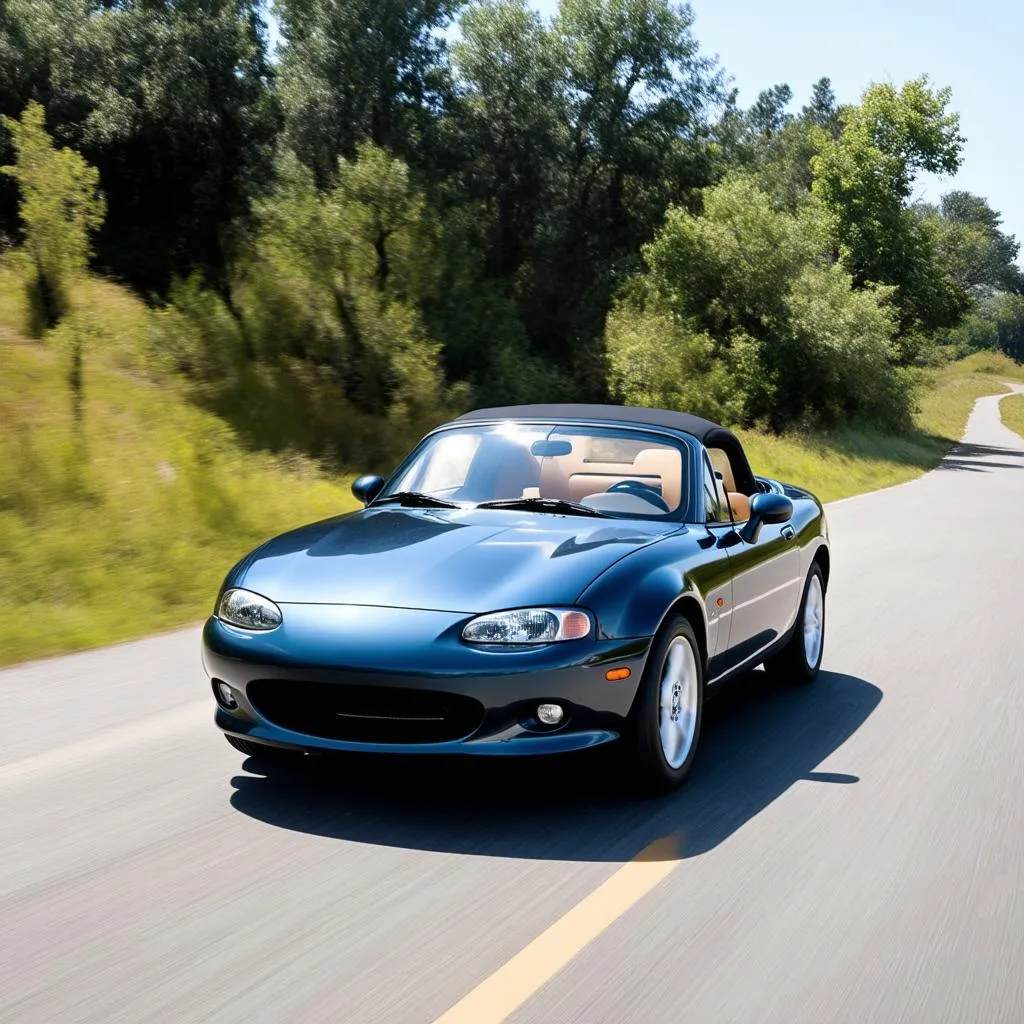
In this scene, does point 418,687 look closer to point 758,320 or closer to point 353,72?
point 353,72

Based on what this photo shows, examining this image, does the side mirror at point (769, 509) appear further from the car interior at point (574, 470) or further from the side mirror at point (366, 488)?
the side mirror at point (366, 488)

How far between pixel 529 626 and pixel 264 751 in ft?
3.55

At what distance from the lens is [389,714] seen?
4906 mm

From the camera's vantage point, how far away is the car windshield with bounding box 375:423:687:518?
6.46 metres

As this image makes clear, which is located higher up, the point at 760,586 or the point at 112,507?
the point at 760,586

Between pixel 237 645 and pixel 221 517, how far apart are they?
893cm

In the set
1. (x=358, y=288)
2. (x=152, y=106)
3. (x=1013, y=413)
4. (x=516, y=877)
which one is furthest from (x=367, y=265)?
(x=1013, y=413)

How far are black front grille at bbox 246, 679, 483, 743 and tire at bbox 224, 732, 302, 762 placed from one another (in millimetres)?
156

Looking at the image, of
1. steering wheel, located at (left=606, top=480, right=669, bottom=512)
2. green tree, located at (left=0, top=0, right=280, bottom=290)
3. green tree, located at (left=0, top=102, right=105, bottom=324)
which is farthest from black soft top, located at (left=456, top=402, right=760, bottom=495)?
green tree, located at (left=0, top=0, right=280, bottom=290)

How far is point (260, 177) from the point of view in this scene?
35.9 m

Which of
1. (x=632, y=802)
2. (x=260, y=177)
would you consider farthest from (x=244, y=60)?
(x=632, y=802)

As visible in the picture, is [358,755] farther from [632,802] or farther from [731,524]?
[731,524]

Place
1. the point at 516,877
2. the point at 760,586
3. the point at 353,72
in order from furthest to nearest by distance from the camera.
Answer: the point at 353,72, the point at 760,586, the point at 516,877

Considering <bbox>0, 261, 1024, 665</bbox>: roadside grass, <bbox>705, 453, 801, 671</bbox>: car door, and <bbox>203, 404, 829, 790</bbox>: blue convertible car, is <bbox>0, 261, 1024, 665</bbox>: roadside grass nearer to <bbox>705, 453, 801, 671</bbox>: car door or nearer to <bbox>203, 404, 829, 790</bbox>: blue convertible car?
<bbox>203, 404, 829, 790</bbox>: blue convertible car
